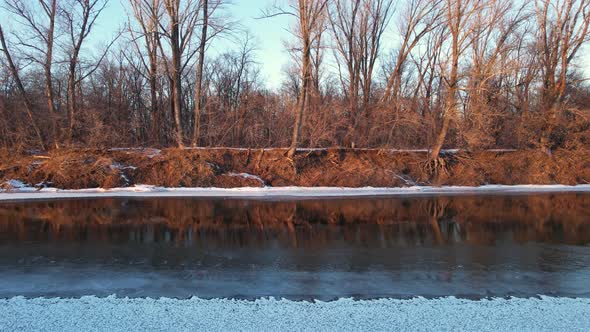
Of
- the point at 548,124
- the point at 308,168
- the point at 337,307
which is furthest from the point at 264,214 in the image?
the point at 548,124

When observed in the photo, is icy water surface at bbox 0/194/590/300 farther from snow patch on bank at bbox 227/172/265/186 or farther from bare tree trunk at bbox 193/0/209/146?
bare tree trunk at bbox 193/0/209/146

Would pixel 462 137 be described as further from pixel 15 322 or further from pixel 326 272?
pixel 15 322

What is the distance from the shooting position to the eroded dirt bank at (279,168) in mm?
21516

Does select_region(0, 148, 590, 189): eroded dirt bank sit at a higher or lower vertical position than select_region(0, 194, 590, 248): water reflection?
higher

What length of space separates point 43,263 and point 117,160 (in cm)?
1652

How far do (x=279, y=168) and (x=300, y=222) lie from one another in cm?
1162

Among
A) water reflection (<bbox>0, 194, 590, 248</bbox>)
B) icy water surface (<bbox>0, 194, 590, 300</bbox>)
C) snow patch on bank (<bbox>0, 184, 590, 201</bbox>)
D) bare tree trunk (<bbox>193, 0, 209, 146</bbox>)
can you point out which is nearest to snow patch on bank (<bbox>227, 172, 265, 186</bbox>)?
snow patch on bank (<bbox>0, 184, 590, 201</bbox>)

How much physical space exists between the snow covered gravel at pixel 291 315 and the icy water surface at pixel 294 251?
43 cm

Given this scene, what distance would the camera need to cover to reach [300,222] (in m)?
12.1

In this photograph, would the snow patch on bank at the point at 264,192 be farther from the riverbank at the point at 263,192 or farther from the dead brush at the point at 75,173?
the dead brush at the point at 75,173

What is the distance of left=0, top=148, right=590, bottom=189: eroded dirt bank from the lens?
21.5 meters

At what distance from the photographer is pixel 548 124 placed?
27094mm

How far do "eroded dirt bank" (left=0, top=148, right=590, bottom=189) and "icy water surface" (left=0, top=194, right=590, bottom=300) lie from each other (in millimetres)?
7148

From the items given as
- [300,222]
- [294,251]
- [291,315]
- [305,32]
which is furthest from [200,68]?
[291,315]
